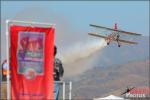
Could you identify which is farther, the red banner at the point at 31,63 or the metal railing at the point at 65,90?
the metal railing at the point at 65,90

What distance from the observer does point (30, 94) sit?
19.7 meters

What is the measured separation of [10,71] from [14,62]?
1.06 feet

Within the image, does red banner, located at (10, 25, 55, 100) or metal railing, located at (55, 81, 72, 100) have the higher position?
red banner, located at (10, 25, 55, 100)

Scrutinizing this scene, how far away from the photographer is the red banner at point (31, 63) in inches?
771

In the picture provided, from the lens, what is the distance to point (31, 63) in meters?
19.7

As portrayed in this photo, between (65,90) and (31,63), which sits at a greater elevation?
(31,63)

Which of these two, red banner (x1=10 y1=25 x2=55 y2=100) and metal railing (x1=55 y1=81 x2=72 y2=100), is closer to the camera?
red banner (x1=10 y1=25 x2=55 y2=100)

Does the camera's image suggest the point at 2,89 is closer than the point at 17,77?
No

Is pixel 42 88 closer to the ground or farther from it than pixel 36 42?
closer to the ground

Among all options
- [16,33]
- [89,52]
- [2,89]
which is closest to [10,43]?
[16,33]

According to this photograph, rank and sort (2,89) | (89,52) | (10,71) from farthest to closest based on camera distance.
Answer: (89,52)
(2,89)
(10,71)

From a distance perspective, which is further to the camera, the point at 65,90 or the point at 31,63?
the point at 65,90

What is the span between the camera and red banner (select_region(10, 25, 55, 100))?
1959 centimetres

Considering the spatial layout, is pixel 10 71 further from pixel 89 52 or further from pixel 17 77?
pixel 89 52
